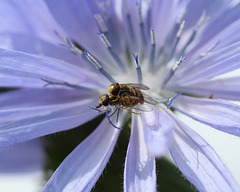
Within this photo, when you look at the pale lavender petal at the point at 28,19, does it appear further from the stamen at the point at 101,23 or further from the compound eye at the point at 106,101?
the compound eye at the point at 106,101

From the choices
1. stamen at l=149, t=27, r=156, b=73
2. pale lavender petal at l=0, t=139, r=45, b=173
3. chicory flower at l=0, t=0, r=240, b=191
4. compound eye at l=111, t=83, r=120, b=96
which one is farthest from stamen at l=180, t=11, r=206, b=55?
pale lavender petal at l=0, t=139, r=45, b=173

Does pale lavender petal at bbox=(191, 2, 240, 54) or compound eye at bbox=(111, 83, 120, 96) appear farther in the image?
pale lavender petal at bbox=(191, 2, 240, 54)

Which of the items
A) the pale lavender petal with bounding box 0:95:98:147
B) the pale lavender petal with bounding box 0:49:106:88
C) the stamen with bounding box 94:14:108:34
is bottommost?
the pale lavender petal with bounding box 0:95:98:147

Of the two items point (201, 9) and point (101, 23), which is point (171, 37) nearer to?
point (201, 9)

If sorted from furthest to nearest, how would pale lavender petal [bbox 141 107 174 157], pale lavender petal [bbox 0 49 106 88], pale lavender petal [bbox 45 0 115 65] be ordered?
pale lavender petal [bbox 45 0 115 65]
pale lavender petal [bbox 0 49 106 88]
pale lavender petal [bbox 141 107 174 157]

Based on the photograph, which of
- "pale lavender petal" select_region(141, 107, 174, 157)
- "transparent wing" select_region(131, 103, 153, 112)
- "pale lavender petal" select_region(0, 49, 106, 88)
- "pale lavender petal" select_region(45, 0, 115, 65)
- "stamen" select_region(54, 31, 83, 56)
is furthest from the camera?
"pale lavender petal" select_region(45, 0, 115, 65)

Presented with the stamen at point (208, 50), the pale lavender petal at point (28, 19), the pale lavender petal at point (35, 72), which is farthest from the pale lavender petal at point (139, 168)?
the pale lavender petal at point (28, 19)

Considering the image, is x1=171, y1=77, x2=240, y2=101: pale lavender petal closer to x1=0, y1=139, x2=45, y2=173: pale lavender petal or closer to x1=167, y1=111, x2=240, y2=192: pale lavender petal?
x1=167, y1=111, x2=240, y2=192: pale lavender petal
